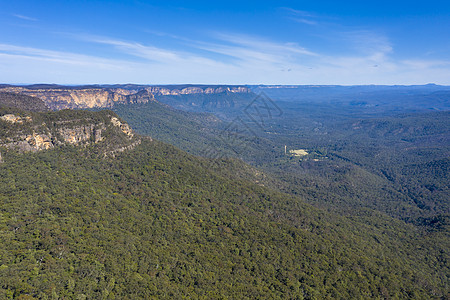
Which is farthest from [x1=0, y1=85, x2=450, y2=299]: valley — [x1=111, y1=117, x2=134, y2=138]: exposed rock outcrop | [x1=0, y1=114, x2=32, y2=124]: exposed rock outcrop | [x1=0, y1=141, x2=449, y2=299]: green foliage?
[x1=111, y1=117, x2=134, y2=138]: exposed rock outcrop

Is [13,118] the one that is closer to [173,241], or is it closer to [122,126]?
[122,126]

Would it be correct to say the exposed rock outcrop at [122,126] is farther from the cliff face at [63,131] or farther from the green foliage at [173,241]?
the green foliage at [173,241]

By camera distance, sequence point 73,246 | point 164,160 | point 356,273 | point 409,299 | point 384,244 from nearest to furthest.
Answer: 1. point 73,246
2. point 409,299
3. point 356,273
4. point 384,244
5. point 164,160

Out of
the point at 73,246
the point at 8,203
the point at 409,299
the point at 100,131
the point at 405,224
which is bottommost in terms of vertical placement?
the point at 405,224

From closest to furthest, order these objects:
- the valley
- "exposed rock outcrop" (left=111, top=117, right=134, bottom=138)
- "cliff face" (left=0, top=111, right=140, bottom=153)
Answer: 1. the valley
2. "cliff face" (left=0, top=111, right=140, bottom=153)
3. "exposed rock outcrop" (left=111, top=117, right=134, bottom=138)

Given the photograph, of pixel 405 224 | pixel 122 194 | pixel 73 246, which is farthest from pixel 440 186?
pixel 73 246

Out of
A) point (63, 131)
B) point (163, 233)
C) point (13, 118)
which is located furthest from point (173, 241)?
point (13, 118)

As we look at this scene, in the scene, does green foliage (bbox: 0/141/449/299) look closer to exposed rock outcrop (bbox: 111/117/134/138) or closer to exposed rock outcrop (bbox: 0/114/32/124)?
exposed rock outcrop (bbox: 0/114/32/124)

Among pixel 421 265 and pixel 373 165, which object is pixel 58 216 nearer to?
pixel 421 265
